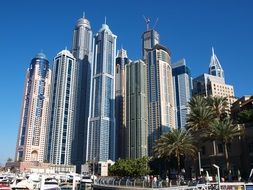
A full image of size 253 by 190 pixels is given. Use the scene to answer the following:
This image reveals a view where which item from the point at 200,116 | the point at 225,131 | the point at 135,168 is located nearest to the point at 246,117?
the point at 200,116

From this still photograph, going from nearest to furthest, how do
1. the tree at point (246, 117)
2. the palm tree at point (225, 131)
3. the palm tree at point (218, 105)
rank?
1. the palm tree at point (225, 131)
2. the tree at point (246, 117)
3. the palm tree at point (218, 105)

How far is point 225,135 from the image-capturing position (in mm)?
57531

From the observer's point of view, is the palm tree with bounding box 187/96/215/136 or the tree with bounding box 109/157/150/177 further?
the tree with bounding box 109/157/150/177

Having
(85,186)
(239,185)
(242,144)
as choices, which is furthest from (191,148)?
(239,185)

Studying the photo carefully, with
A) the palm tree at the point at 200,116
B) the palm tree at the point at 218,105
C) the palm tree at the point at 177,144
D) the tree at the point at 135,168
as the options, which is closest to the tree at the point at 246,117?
the palm tree at the point at 218,105

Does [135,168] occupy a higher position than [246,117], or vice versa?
[246,117]

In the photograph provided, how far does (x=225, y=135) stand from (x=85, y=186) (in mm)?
36264

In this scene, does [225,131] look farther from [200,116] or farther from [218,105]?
[218,105]

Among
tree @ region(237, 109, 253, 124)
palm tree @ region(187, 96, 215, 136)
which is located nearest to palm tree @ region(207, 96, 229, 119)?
palm tree @ region(187, 96, 215, 136)

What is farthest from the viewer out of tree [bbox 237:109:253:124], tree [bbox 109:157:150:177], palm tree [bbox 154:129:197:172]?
tree [bbox 109:157:150:177]

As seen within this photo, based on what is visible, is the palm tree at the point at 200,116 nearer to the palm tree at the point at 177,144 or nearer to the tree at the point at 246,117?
the palm tree at the point at 177,144

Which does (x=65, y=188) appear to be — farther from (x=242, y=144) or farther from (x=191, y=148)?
(x=242, y=144)

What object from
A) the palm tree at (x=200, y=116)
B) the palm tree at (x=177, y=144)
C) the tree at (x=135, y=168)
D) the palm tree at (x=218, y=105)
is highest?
the palm tree at (x=218, y=105)

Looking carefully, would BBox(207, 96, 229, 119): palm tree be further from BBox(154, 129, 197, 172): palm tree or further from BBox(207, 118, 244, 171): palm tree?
BBox(207, 118, 244, 171): palm tree
